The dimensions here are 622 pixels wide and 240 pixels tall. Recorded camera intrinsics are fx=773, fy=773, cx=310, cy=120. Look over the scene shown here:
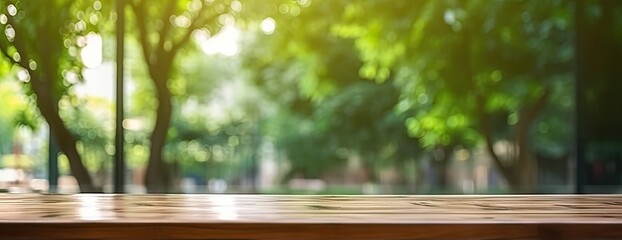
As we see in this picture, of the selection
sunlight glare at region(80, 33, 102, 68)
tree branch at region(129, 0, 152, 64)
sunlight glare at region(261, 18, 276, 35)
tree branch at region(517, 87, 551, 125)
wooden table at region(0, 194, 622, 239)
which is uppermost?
sunlight glare at region(261, 18, 276, 35)

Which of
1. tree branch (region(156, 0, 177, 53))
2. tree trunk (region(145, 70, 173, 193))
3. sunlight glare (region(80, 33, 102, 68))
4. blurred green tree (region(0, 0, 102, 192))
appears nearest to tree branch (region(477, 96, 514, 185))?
tree trunk (region(145, 70, 173, 193))

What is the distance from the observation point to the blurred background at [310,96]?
12.5ft

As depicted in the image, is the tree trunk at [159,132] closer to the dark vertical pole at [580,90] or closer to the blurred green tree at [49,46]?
the blurred green tree at [49,46]

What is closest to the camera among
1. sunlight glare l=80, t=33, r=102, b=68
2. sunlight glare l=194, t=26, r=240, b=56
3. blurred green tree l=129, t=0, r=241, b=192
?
sunlight glare l=80, t=33, r=102, b=68

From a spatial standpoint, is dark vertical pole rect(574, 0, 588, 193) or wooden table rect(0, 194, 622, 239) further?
dark vertical pole rect(574, 0, 588, 193)

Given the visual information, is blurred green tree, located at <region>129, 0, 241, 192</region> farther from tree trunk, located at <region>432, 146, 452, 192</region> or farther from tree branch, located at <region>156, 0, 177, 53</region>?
tree trunk, located at <region>432, 146, 452, 192</region>

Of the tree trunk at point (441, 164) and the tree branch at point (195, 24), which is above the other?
the tree branch at point (195, 24)

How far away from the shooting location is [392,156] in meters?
7.07

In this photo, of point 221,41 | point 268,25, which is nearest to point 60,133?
point 221,41

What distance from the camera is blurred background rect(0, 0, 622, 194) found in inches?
150

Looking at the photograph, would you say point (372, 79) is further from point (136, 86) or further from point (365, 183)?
point (136, 86)

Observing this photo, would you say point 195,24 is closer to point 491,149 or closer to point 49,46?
point 49,46

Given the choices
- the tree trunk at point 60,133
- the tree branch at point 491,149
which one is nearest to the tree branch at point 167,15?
the tree trunk at point 60,133

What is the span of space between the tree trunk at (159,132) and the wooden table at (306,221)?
3.36 meters
